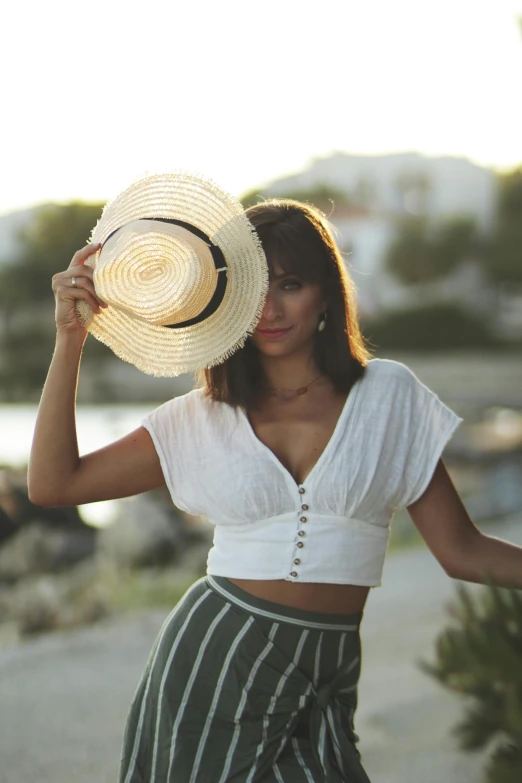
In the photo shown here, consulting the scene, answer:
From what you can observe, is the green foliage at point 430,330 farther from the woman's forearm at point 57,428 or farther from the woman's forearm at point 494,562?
the woman's forearm at point 57,428

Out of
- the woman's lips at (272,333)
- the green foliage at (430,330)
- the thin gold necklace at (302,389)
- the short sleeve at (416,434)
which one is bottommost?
the green foliage at (430,330)

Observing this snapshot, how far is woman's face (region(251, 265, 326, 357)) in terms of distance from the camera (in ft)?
8.18

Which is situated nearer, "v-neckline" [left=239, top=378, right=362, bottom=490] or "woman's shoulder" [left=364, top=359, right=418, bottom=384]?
"v-neckline" [left=239, top=378, right=362, bottom=490]

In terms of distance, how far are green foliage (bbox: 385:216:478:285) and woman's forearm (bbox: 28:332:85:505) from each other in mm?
40492

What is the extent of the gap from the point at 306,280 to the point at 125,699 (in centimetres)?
365

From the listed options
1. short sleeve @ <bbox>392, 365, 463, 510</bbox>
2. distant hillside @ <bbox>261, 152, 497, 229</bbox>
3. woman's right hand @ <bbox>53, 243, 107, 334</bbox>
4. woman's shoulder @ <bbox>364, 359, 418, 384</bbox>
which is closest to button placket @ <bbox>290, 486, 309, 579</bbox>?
short sleeve @ <bbox>392, 365, 463, 510</bbox>

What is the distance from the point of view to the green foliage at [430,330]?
37.7 m

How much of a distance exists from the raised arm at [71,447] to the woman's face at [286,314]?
1.16 feet

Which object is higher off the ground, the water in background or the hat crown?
the hat crown

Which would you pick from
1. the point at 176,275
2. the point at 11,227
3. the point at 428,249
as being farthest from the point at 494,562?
the point at 428,249

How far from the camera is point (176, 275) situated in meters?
2.43

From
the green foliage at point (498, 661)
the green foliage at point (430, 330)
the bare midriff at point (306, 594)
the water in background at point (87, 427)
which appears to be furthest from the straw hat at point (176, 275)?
the green foliage at point (430, 330)

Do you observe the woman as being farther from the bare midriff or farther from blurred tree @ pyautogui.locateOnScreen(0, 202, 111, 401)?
blurred tree @ pyautogui.locateOnScreen(0, 202, 111, 401)

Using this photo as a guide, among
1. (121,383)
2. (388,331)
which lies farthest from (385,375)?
(388,331)
